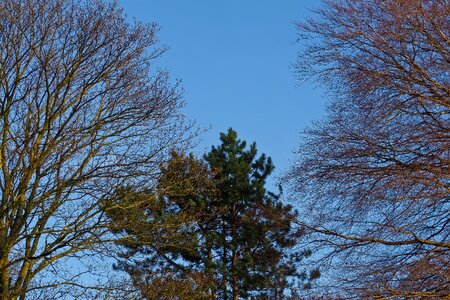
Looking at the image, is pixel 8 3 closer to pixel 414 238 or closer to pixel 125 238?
pixel 125 238

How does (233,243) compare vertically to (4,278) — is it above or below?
above

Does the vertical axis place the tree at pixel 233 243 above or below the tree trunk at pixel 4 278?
above

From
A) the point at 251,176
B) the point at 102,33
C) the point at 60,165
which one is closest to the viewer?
the point at 60,165

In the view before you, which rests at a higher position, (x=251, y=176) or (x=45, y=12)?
(x=251, y=176)

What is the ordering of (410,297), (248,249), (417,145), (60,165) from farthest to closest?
(248,249) → (60,165) → (417,145) → (410,297)

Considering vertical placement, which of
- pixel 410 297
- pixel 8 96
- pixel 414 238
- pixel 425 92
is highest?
pixel 8 96

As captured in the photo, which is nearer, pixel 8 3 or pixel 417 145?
pixel 417 145

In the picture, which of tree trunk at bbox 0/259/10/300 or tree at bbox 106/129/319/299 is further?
tree at bbox 106/129/319/299

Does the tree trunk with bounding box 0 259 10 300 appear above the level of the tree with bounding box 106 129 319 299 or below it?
below

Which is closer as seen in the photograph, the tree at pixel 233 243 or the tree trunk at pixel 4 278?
the tree trunk at pixel 4 278

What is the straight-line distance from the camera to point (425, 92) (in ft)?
25.7

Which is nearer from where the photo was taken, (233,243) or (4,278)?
(4,278)

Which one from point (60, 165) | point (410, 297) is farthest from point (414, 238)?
point (60, 165)

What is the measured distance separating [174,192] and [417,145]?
4.24m
